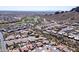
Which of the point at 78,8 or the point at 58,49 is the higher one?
the point at 78,8

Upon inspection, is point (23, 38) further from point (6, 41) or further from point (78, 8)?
point (78, 8)
